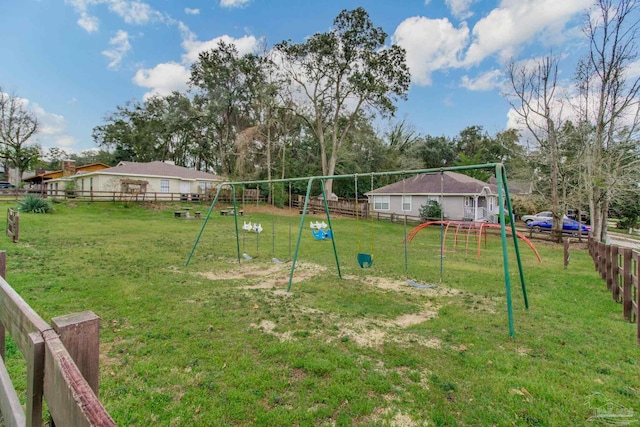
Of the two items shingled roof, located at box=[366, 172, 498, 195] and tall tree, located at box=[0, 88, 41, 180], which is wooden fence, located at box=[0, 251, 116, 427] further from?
tall tree, located at box=[0, 88, 41, 180]

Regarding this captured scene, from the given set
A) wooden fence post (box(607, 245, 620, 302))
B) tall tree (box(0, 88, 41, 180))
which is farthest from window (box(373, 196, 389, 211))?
tall tree (box(0, 88, 41, 180))

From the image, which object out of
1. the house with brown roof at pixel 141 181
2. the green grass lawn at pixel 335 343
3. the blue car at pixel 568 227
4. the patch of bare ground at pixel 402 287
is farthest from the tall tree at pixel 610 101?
the house with brown roof at pixel 141 181

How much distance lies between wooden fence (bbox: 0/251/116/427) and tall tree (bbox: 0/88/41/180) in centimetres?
4864

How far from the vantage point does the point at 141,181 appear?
26.4 meters

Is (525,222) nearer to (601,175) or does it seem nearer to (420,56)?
(601,175)

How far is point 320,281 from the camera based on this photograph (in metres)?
7.04

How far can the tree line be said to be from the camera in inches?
523

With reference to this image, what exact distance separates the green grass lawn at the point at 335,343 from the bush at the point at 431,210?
568 inches

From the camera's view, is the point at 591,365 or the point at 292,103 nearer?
the point at 591,365

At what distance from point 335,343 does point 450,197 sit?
2256 cm

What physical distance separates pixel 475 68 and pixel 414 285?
21.4m

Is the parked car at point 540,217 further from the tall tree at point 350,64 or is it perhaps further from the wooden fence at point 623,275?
the wooden fence at point 623,275

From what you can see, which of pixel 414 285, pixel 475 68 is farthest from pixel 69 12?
pixel 475 68

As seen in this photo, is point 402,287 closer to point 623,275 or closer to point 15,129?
point 623,275
